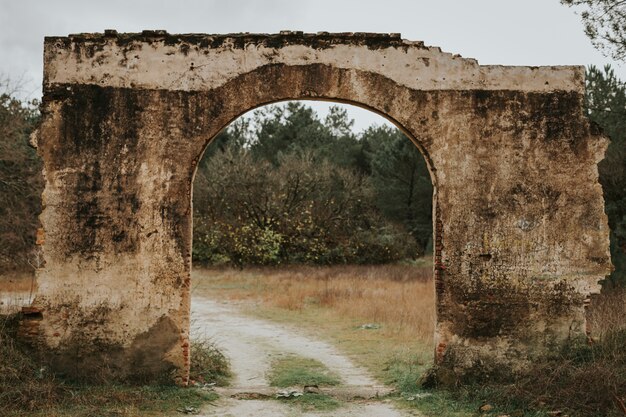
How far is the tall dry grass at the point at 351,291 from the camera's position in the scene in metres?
11.5

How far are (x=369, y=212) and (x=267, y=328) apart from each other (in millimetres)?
13329

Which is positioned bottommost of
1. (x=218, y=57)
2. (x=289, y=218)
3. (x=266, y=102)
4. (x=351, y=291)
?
(x=351, y=291)

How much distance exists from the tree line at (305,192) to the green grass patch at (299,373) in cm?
680

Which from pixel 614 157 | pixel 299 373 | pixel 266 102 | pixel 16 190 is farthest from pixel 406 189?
pixel 266 102

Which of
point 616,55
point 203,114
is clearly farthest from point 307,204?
point 203,114

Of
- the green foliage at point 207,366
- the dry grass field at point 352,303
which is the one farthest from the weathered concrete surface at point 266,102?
the dry grass field at point 352,303

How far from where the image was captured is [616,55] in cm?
1090

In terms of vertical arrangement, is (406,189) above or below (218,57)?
above

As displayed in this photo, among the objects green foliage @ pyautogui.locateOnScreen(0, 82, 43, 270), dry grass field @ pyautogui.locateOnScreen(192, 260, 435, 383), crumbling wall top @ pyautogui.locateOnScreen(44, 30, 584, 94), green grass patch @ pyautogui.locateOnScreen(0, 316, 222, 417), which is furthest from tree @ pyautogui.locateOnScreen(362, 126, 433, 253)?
green grass patch @ pyautogui.locateOnScreen(0, 316, 222, 417)

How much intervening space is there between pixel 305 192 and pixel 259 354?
14429mm

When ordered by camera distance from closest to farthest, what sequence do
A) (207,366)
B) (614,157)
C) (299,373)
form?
(207,366)
(299,373)
(614,157)

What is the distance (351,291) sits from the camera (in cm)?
1484

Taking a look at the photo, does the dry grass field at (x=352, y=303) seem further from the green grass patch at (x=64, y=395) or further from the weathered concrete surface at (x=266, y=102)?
the green grass patch at (x=64, y=395)

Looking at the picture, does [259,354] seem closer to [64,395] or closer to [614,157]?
[64,395]
